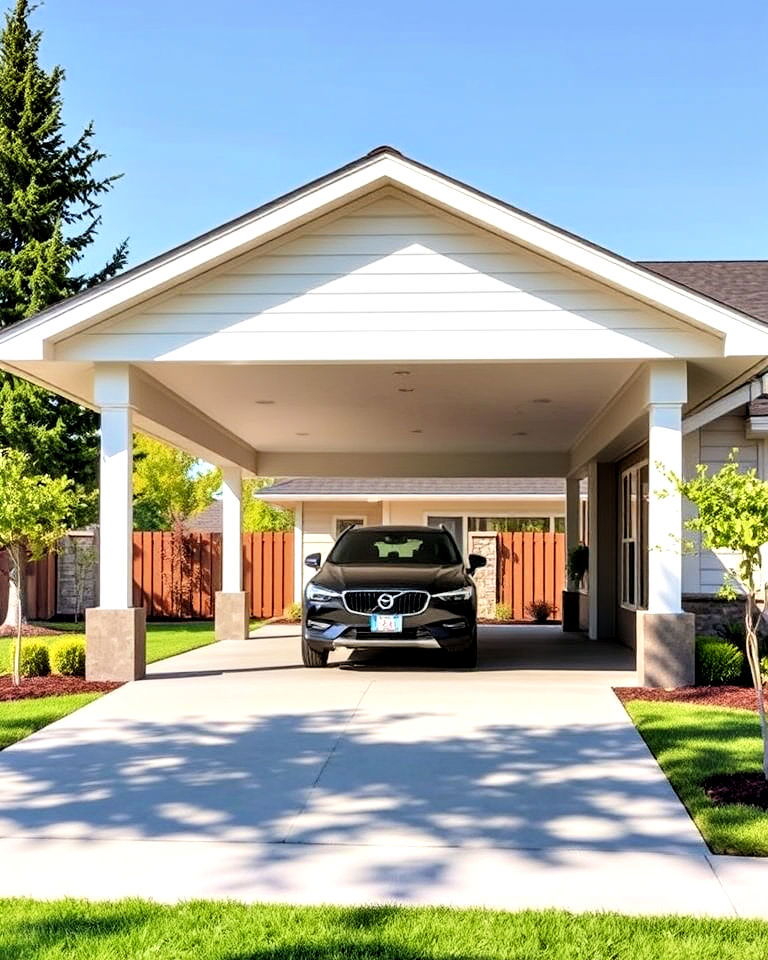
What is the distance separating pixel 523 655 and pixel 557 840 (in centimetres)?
940

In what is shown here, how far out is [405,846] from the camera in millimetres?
5297

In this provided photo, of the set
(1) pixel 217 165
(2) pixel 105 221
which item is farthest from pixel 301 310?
(2) pixel 105 221

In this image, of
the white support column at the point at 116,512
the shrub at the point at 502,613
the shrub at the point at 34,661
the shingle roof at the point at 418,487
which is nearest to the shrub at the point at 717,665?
the white support column at the point at 116,512

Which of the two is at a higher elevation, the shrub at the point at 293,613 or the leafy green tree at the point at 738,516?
the leafy green tree at the point at 738,516

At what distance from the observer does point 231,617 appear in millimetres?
18031

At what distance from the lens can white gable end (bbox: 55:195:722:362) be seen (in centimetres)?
1052

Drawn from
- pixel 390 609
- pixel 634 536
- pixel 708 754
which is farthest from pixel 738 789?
pixel 634 536

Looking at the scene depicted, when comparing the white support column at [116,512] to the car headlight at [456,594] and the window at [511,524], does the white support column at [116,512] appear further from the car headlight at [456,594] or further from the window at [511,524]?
the window at [511,524]

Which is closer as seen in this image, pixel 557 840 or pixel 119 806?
pixel 557 840

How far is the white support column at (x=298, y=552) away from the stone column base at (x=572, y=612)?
7.13 metres

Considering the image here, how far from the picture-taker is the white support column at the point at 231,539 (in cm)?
1847

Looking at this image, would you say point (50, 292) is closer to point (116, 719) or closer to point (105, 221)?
point (105, 221)

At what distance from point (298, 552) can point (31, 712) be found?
1676cm

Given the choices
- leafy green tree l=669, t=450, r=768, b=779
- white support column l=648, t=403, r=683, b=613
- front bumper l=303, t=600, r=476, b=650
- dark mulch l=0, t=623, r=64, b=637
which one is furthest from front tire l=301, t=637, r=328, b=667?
dark mulch l=0, t=623, r=64, b=637
